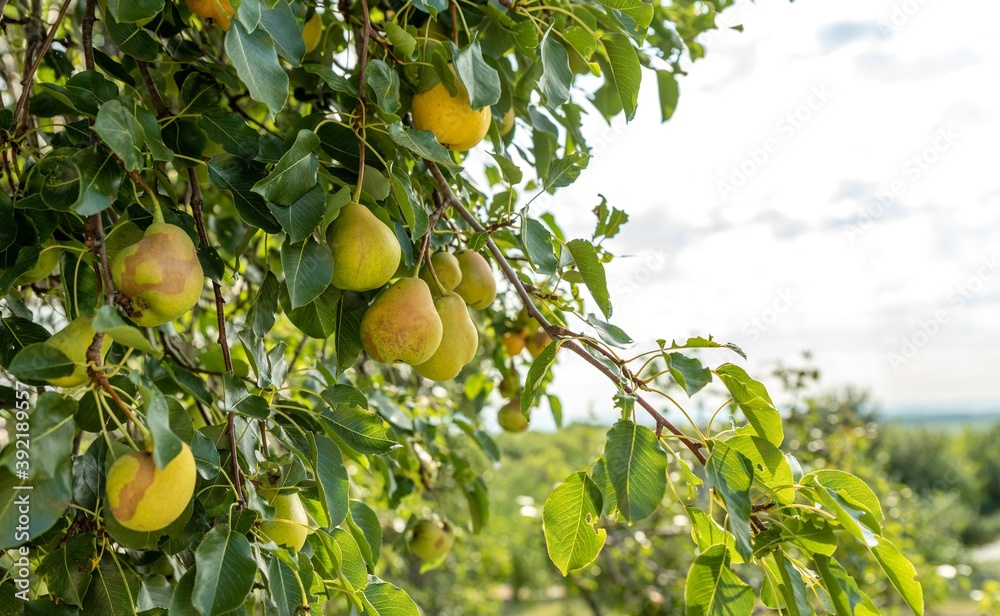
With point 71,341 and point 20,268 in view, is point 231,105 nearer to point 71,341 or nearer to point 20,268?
point 20,268

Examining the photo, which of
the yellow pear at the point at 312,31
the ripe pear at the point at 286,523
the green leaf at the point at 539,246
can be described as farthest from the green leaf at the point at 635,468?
the yellow pear at the point at 312,31

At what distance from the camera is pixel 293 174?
0.75 m

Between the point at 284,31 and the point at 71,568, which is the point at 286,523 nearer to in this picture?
the point at 71,568

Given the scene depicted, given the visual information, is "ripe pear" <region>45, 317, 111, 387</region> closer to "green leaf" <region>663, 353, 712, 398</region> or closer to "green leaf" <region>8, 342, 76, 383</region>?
"green leaf" <region>8, 342, 76, 383</region>

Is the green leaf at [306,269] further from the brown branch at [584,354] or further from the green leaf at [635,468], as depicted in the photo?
the green leaf at [635,468]

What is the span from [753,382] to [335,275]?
472 mm

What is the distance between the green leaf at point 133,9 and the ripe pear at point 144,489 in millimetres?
401

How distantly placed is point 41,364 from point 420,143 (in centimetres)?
41

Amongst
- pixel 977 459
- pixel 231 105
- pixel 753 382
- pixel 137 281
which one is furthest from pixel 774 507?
pixel 977 459

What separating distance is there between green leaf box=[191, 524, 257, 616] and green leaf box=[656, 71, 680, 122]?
3.49 ft

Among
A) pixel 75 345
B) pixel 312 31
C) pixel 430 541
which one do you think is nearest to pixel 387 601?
pixel 75 345

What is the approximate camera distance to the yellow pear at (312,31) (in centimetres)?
108

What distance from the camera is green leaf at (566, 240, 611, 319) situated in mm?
919

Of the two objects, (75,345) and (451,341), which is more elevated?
(75,345)
